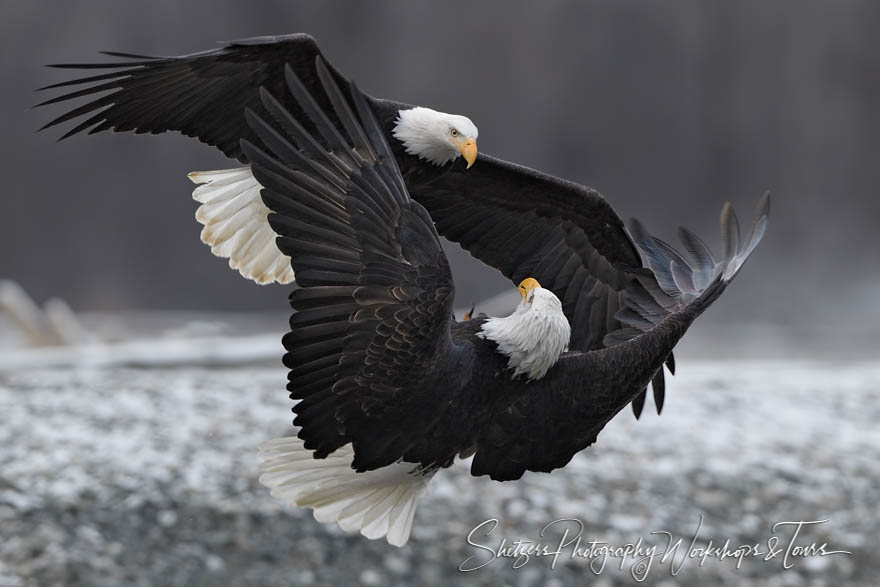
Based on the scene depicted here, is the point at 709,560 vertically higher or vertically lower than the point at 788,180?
lower

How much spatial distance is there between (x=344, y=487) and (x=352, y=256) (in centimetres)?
62

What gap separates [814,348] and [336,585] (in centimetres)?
432

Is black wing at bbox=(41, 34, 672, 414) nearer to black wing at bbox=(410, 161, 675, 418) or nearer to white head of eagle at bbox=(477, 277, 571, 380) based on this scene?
black wing at bbox=(410, 161, 675, 418)

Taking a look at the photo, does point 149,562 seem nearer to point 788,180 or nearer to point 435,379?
point 435,379

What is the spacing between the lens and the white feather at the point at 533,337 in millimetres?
2006

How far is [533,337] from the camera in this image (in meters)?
2.01

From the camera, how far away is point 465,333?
2105mm

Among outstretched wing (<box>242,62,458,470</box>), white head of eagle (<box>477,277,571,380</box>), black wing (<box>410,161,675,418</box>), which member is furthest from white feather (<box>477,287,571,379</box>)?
black wing (<box>410,161,675,418</box>)

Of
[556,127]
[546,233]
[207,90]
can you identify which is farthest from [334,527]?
[556,127]

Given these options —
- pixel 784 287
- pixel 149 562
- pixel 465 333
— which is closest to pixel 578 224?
pixel 465 333

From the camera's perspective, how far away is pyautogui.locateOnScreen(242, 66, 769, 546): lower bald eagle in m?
1.86

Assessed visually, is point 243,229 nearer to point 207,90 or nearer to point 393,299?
point 207,90

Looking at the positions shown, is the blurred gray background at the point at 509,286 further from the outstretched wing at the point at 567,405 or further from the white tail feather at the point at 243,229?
the outstretched wing at the point at 567,405

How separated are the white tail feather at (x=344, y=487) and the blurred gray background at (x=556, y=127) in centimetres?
468
